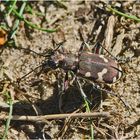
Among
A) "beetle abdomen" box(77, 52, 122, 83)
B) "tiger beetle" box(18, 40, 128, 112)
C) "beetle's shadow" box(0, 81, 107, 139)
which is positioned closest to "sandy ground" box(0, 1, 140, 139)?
"beetle's shadow" box(0, 81, 107, 139)

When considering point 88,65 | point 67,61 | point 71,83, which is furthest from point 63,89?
point 88,65

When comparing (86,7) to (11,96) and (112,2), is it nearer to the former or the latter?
(112,2)

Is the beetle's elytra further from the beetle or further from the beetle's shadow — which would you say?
the beetle's shadow

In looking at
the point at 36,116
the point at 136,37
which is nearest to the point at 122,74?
the point at 136,37

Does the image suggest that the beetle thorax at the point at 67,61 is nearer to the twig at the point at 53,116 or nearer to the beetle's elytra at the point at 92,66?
the beetle's elytra at the point at 92,66

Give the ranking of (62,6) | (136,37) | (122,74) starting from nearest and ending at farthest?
(122,74) → (136,37) → (62,6)

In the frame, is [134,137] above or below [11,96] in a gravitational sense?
below

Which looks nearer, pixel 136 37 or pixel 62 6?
pixel 136 37

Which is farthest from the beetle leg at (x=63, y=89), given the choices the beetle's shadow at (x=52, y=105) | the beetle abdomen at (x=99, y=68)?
the beetle abdomen at (x=99, y=68)
